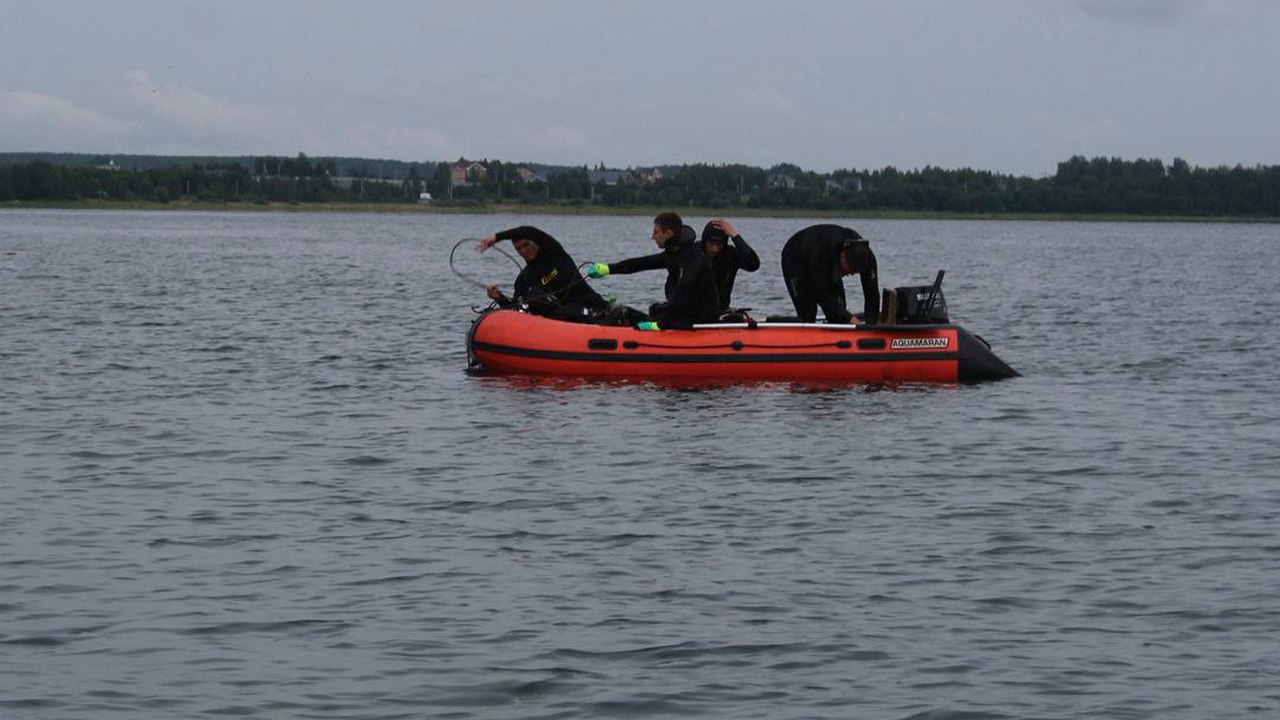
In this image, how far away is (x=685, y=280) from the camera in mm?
19703

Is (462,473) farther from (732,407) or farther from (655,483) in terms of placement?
(732,407)

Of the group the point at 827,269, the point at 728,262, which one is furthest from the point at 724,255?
the point at 827,269

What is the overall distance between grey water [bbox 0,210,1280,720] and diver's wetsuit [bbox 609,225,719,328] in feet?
3.38

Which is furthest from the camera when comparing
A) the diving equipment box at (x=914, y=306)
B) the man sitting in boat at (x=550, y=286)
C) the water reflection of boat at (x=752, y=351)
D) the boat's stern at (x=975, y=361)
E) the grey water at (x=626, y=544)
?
the man sitting in boat at (x=550, y=286)

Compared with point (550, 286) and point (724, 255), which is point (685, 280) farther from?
point (550, 286)

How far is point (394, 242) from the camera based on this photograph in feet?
332

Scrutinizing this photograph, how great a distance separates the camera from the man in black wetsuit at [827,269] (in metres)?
19.9

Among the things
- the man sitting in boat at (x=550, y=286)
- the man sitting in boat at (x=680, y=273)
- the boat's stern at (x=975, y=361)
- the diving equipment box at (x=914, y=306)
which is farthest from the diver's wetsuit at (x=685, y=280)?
the boat's stern at (x=975, y=361)

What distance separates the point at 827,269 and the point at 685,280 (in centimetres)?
160

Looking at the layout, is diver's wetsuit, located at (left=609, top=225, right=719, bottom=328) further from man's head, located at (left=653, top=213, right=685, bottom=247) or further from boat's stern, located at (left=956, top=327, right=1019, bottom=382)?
boat's stern, located at (left=956, top=327, right=1019, bottom=382)

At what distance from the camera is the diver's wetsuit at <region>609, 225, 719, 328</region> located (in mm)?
19734

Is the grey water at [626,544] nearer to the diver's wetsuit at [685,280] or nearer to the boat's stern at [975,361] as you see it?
the boat's stern at [975,361]

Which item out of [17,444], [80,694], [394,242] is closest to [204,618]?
[80,694]

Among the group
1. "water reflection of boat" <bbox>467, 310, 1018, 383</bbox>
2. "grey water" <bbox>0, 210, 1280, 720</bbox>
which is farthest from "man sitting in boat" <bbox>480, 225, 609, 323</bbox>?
"grey water" <bbox>0, 210, 1280, 720</bbox>
